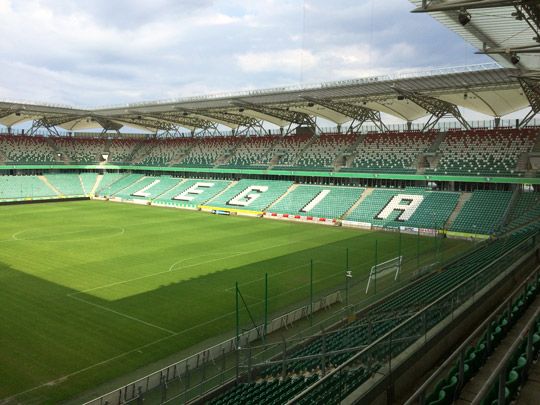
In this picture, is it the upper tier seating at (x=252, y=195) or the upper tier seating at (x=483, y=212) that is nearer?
the upper tier seating at (x=483, y=212)

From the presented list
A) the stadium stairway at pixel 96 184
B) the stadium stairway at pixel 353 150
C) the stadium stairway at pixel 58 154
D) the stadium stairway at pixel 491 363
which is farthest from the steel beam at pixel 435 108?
the stadium stairway at pixel 58 154

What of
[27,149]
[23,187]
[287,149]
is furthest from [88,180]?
[287,149]

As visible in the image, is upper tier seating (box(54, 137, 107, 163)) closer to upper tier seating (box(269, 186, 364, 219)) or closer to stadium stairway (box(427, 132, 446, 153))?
upper tier seating (box(269, 186, 364, 219))

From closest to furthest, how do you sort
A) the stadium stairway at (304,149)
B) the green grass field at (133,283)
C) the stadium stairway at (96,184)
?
1. the green grass field at (133,283)
2. the stadium stairway at (304,149)
3. the stadium stairway at (96,184)

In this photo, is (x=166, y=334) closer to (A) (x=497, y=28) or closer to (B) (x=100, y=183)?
(A) (x=497, y=28)

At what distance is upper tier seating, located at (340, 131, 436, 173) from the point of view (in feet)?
150

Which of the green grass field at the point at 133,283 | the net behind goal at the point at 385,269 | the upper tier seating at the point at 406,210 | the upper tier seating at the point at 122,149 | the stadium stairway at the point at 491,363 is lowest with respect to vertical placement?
the green grass field at the point at 133,283

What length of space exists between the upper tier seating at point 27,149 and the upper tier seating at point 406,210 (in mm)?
47509

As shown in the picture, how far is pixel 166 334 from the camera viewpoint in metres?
15.6

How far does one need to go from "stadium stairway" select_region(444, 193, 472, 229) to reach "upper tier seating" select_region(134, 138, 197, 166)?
1670 inches

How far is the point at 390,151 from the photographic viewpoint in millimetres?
48469

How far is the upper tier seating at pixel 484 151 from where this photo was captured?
39594 mm

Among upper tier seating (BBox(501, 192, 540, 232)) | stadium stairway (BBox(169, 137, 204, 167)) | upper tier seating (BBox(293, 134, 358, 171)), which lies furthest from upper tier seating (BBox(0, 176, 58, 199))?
upper tier seating (BBox(501, 192, 540, 232))

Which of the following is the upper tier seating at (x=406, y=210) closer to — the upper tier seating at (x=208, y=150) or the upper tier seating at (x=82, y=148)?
the upper tier seating at (x=208, y=150)
